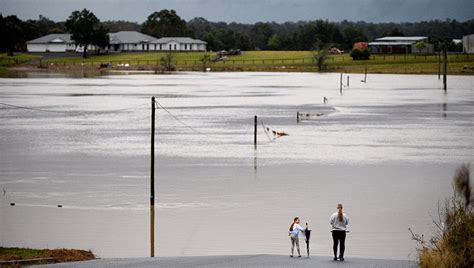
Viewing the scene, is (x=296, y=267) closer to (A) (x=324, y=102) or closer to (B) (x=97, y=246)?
(B) (x=97, y=246)

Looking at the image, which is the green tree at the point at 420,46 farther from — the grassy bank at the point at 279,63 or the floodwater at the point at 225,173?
the floodwater at the point at 225,173

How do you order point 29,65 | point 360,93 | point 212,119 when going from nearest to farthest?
point 212,119 → point 360,93 → point 29,65

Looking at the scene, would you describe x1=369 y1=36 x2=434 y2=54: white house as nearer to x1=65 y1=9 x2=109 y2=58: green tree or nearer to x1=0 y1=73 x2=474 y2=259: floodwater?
x1=65 y1=9 x2=109 y2=58: green tree

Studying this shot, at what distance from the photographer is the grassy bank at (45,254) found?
2323 centimetres

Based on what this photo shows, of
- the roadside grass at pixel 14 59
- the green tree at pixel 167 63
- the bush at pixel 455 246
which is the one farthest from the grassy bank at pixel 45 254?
the roadside grass at pixel 14 59

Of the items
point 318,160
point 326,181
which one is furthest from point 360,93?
point 326,181

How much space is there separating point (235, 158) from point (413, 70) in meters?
97.8

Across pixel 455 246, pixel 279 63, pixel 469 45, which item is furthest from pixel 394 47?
pixel 455 246

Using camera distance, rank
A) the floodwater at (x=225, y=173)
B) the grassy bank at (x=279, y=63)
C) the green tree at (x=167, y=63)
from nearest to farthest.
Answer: the floodwater at (x=225, y=173), the grassy bank at (x=279, y=63), the green tree at (x=167, y=63)

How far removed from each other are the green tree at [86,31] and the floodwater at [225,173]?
10172 cm

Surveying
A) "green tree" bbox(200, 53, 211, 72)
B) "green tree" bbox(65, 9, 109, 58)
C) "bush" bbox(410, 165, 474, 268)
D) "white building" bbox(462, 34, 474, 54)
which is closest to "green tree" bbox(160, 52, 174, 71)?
"green tree" bbox(200, 53, 211, 72)

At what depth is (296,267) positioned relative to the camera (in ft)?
70.3

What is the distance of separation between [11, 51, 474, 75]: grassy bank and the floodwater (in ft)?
203

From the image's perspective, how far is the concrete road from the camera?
22000 millimetres
